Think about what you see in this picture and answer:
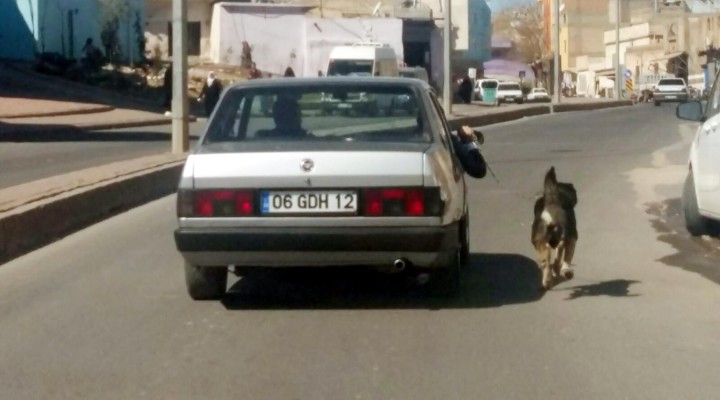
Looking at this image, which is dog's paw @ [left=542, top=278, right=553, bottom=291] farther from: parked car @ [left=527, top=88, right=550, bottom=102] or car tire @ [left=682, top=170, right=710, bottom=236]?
parked car @ [left=527, top=88, right=550, bottom=102]

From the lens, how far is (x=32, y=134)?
28.5 metres

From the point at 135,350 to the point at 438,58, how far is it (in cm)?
6444

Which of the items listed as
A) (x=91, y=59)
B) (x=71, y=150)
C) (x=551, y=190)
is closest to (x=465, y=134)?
(x=551, y=190)

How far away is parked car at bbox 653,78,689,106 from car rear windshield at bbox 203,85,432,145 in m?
58.1

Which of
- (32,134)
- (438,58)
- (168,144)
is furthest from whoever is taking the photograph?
(438,58)

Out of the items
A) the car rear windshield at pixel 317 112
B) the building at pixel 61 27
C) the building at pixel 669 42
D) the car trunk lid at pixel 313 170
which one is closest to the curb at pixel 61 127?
the building at pixel 61 27

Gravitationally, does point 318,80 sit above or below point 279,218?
above

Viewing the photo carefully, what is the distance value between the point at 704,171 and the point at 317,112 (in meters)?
3.88

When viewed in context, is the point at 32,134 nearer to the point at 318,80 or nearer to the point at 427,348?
the point at 318,80

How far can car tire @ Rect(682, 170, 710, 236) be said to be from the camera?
38.7 ft

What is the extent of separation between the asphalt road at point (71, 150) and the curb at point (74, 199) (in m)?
1.99

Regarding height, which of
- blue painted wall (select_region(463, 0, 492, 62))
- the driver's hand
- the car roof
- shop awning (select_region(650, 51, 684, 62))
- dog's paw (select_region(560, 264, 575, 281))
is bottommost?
dog's paw (select_region(560, 264, 575, 281))

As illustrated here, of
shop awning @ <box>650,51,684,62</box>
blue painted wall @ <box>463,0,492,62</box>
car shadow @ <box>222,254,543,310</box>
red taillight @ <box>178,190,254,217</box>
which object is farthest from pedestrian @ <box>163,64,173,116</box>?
shop awning @ <box>650,51,684,62</box>

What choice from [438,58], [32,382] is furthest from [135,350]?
[438,58]
